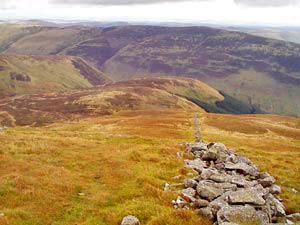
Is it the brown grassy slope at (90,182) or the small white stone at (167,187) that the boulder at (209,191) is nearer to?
the brown grassy slope at (90,182)

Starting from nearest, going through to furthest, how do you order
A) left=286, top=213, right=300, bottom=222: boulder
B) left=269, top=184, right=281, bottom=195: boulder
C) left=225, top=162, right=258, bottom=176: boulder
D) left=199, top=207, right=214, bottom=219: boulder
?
left=199, top=207, right=214, bottom=219: boulder < left=286, top=213, right=300, bottom=222: boulder < left=269, top=184, right=281, bottom=195: boulder < left=225, top=162, right=258, bottom=176: boulder

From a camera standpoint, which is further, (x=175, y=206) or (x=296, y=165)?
(x=296, y=165)

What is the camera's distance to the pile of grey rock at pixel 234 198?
69.5 feet

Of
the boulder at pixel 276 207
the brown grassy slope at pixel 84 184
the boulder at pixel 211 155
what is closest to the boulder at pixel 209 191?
the brown grassy slope at pixel 84 184

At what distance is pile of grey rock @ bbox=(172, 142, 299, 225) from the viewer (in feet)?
69.5

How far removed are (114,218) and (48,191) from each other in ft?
23.4

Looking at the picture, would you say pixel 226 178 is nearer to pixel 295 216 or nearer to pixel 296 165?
pixel 295 216

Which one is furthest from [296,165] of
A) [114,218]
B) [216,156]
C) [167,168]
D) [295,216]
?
[114,218]

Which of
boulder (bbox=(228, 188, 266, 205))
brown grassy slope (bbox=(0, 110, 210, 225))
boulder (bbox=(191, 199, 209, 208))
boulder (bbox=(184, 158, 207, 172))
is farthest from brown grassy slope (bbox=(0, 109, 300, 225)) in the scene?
boulder (bbox=(228, 188, 266, 205))

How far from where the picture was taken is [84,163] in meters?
35.8

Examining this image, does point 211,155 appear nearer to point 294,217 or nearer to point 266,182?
point 266,182

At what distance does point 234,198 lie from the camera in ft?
77.3

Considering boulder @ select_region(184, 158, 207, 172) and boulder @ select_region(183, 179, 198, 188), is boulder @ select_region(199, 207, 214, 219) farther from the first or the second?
boulder @ select_region(184, 158, 207, 172)

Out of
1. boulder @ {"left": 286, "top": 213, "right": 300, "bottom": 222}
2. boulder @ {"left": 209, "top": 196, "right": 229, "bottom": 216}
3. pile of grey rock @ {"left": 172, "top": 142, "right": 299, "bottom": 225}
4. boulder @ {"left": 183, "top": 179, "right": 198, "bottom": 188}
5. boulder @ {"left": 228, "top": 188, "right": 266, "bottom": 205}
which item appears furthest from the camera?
boulder @ {"left": 183, "top": 179, "right": 198, "bottom": 188}
